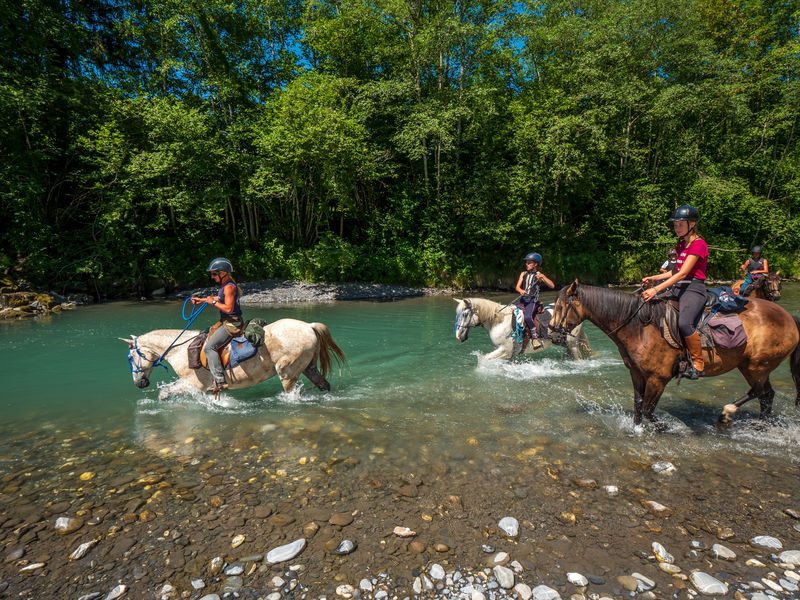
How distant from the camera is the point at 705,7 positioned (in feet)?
109

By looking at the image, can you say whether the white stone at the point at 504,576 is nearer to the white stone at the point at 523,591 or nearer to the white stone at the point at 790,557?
the white stone at the point at 523,591

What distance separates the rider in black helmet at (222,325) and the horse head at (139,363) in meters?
1.28

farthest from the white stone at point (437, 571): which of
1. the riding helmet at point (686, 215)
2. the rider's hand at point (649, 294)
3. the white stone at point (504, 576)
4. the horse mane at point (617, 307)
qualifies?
the riding helmet at point (686, 215)

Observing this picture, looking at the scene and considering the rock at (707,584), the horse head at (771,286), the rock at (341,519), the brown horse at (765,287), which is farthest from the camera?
the horse head at (771,286)

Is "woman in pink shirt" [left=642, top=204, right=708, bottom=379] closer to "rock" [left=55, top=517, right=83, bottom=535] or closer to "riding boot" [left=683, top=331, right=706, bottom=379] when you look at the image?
"riding boot" [left=683, top=331, right=706, bottom=379]

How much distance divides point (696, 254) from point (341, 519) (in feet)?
18.2

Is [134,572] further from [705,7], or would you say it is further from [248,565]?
[705,7]

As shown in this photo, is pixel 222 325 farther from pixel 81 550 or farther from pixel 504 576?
pixel 504 576

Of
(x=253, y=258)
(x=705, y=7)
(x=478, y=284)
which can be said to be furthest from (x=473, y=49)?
(x=705, y=7)

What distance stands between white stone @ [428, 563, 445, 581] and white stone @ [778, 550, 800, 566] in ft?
9.17

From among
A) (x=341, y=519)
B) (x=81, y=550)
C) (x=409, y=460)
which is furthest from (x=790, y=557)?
(x=81, y=550)

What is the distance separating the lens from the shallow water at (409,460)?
3.74 meters

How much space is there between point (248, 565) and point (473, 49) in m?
30.9

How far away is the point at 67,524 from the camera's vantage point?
3934 millimetres
